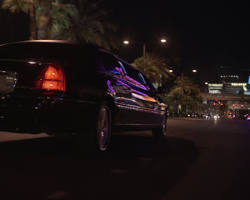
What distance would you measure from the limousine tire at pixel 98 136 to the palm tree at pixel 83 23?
15920 mm

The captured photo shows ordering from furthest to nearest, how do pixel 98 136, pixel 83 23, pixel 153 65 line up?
1. pixel 153 65
2. pixel 83 23
3. pixel 98 136

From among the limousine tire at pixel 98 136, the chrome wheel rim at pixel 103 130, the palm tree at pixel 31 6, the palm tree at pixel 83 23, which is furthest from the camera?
the palm tree at pixel 83 23

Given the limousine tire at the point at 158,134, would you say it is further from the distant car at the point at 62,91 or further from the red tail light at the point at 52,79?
the red tail light at the point at 52,79

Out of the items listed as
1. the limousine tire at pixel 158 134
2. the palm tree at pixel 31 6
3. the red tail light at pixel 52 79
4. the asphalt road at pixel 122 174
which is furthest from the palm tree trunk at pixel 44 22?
the red tail light at pixel 52 79

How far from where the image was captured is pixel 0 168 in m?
5.20

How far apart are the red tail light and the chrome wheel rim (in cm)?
101

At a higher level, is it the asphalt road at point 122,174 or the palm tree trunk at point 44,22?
the palm tree trunk at point 44,22

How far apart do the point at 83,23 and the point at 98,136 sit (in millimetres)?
17678

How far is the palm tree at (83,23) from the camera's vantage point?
72.2 feet

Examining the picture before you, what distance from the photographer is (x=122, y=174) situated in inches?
203

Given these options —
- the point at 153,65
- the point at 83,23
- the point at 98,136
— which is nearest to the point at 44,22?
the point at 83,23

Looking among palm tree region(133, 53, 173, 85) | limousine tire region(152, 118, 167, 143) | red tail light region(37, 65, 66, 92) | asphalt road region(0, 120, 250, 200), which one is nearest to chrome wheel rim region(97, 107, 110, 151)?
asphalt road region(0, 120, 250, 200)

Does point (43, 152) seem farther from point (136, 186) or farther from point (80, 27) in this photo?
point (80, 27)

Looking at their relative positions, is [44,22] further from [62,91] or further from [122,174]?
[122,174]
